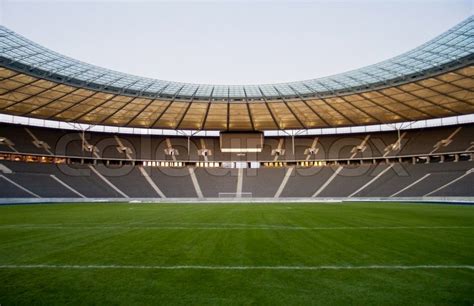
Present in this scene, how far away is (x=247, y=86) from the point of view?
42.4 m

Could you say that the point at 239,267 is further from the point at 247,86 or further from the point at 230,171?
the point at 230,171

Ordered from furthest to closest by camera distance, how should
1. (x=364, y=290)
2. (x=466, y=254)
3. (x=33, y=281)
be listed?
1. (x=466, y=254)
2. (x=33, y=281)
3. (x=364, y=290)

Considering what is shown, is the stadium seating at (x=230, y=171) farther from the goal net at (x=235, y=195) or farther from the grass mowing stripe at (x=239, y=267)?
the grass mowing stripe at (x=239, y=267)

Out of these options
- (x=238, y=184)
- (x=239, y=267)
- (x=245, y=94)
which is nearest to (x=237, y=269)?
(x=239, y=267)

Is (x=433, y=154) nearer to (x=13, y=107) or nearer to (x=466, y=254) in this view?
(x=466, y=254)

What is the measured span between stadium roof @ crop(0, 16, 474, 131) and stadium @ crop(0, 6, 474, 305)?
23 centimetres

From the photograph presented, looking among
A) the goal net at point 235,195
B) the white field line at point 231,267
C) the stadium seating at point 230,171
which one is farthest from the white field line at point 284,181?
the white field line at point 231,267

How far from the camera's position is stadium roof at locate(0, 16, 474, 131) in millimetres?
30906

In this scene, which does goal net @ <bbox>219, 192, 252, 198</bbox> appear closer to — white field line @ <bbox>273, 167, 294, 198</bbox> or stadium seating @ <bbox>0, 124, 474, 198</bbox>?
stadium seating @ <bbox>0, 124, 474, 198</bbox>

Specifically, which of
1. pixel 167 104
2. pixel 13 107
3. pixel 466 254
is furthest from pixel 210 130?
pixel 466 254

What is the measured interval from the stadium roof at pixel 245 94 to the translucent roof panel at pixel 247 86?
0.08 m

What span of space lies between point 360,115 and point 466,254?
150 feet

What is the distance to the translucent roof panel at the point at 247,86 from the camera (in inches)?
1136

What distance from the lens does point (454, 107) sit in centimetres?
4481
